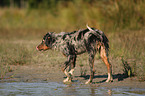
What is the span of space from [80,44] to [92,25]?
848 centimetres

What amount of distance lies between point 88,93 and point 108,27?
10143 millimetres

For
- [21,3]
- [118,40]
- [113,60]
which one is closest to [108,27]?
[118,40]

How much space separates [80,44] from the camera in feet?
29.5

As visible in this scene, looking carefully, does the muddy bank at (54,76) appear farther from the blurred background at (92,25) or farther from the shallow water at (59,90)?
the shallow water at (59,90)

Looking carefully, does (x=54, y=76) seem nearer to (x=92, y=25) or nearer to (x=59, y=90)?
(x=59, y=90)

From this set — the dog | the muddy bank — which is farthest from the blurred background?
the dog

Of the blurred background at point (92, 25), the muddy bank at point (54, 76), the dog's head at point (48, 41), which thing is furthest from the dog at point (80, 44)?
the blurred background at point (92, 25)

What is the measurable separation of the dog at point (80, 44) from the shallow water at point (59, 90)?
26.6 inches

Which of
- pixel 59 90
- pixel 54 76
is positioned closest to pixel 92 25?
pixel 54 76

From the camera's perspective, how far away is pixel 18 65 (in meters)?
12.0

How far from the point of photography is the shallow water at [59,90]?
24.7ft

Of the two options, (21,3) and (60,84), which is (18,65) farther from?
(21,3)

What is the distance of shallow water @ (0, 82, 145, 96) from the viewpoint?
7531 millimetres

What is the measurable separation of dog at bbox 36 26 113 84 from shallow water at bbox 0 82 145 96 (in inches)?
26.6
